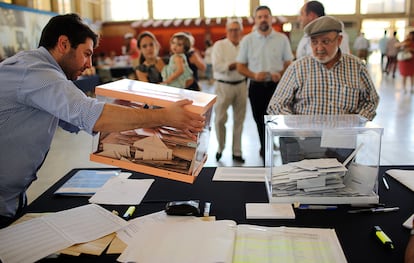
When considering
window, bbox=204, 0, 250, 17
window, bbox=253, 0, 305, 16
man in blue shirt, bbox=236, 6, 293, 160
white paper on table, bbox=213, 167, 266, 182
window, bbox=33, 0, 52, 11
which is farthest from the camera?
window, bbox=204, 0, 250, 17

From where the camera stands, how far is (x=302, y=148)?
1.51 metres

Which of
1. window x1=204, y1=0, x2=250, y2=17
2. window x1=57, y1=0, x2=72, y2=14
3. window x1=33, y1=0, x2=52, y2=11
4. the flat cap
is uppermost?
Result: window x1=204, y1=0, x2=250, y2=17

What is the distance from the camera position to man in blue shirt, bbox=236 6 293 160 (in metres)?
3.80

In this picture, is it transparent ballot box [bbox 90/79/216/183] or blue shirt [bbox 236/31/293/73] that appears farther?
blue shirt [bbox 236/31/293/73]

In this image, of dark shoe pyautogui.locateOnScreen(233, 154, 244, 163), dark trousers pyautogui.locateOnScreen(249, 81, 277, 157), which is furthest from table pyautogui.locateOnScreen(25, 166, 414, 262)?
dark shoe pyautogui.locateOnScreen(233, 154, 244, 163)

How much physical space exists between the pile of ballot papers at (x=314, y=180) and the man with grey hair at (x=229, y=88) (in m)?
2.60

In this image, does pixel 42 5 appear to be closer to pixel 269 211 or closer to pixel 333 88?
pixel 333 88

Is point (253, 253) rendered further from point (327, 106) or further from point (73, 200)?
point (327, 106)

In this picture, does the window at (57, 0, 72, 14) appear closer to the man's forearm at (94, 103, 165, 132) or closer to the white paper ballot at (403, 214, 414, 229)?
the man's forearm at (94, 103, 165, 132)

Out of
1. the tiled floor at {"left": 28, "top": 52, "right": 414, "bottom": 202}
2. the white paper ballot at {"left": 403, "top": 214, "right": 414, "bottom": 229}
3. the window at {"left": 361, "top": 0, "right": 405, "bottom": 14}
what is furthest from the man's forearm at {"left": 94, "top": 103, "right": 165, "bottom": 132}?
the window at {"left": 361, "top": 0, "right": 405, "bottom": 14}

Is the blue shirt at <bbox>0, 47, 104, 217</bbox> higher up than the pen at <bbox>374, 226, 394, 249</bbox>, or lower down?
higher up

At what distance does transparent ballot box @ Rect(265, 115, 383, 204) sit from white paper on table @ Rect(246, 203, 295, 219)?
5 cm

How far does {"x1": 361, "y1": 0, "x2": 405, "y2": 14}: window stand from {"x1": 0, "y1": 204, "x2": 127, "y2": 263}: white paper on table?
17808mm

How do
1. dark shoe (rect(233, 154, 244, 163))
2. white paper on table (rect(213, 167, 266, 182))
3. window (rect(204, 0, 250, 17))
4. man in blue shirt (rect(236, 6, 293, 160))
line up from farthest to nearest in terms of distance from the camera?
window (rect(204, 0, 250, 17)), dark shoe (rect(233, 154, 244, 163)), man in blue shirt (rect(236, 6, 293, 160)), white paper on table (rect(213, 167, 266, 182))
